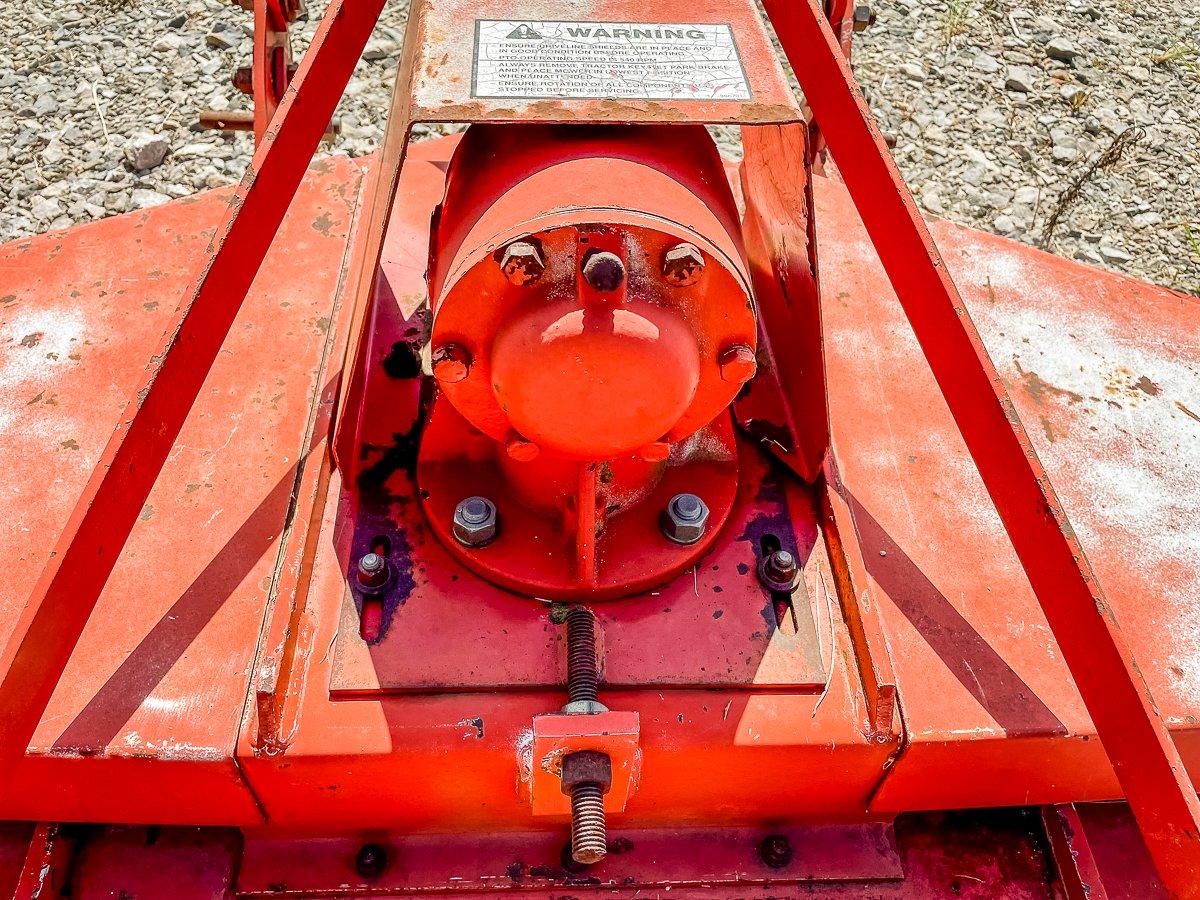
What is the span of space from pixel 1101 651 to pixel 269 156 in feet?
4.14

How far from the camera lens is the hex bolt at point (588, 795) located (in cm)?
122

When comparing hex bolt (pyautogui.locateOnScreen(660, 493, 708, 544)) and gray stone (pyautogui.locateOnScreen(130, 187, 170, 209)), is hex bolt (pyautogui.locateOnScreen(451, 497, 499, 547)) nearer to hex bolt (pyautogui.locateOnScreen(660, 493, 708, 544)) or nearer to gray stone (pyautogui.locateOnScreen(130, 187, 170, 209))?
hex bolt (pyautogui.locateOnScreen(660, 493, 708, 544))

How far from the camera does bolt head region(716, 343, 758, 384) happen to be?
4.31 feet

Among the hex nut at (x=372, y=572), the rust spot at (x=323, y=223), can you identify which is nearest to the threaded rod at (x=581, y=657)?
the hex nut at (x=372, y=572)

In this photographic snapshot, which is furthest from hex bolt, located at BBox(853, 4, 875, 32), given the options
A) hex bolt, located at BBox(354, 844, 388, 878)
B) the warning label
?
hex bolt, located at BBox(354, 844, 388, 878)

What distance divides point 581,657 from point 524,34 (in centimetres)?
92

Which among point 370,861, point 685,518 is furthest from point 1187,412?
point 370,861

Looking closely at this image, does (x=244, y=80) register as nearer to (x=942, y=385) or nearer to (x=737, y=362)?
(x=737, y=362)

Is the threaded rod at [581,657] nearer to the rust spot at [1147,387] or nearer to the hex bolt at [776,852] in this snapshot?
the hex bolt at [776,852]

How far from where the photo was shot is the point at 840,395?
1.97 meters

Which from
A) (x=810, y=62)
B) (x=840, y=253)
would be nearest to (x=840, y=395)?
(x=840, y=253)

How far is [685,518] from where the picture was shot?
152 cm

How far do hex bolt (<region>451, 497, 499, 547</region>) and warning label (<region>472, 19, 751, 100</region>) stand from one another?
24.3 inches

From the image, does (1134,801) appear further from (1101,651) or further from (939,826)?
(939,826)
